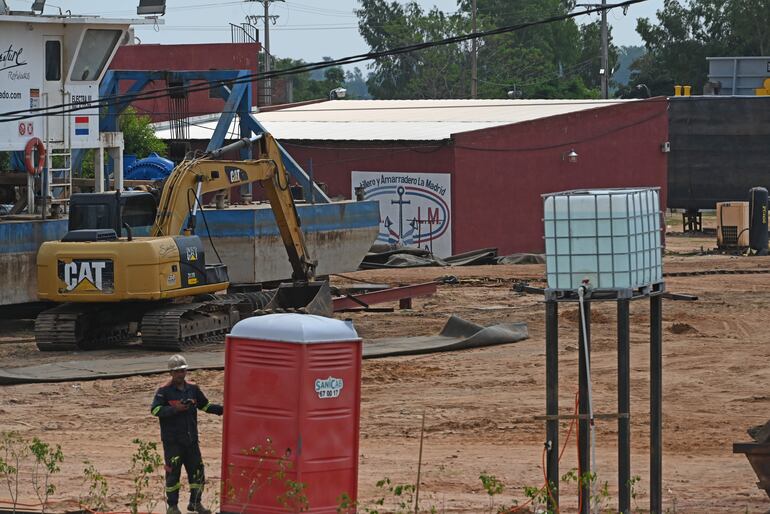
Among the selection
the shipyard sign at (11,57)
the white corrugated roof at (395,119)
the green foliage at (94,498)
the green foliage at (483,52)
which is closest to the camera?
the green foliage at (94,498)

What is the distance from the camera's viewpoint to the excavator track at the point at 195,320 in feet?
69.3

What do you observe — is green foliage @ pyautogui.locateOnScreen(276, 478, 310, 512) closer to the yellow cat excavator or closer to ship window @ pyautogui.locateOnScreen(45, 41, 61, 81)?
the yellow cat excavator

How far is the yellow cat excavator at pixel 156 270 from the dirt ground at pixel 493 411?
980 mm

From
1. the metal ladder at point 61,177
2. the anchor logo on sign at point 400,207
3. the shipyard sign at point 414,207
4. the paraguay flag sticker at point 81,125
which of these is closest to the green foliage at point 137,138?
the shipyard sign at point 414,207

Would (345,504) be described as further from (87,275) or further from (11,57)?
(11,57)

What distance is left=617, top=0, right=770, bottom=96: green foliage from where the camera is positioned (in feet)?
299

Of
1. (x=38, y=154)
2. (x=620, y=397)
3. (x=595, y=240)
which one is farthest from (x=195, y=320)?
(x=595, y=240)

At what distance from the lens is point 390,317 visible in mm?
25828

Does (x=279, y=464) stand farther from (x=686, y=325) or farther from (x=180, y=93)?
(x=180, y=93)

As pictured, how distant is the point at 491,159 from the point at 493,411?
2268cm

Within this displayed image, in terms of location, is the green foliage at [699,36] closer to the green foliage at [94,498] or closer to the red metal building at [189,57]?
the red metal building at [189,57]

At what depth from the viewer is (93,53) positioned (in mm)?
25078

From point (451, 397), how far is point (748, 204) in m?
23.0

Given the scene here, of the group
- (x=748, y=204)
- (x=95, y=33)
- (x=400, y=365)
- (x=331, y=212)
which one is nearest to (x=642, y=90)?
(x=748, y=204)
